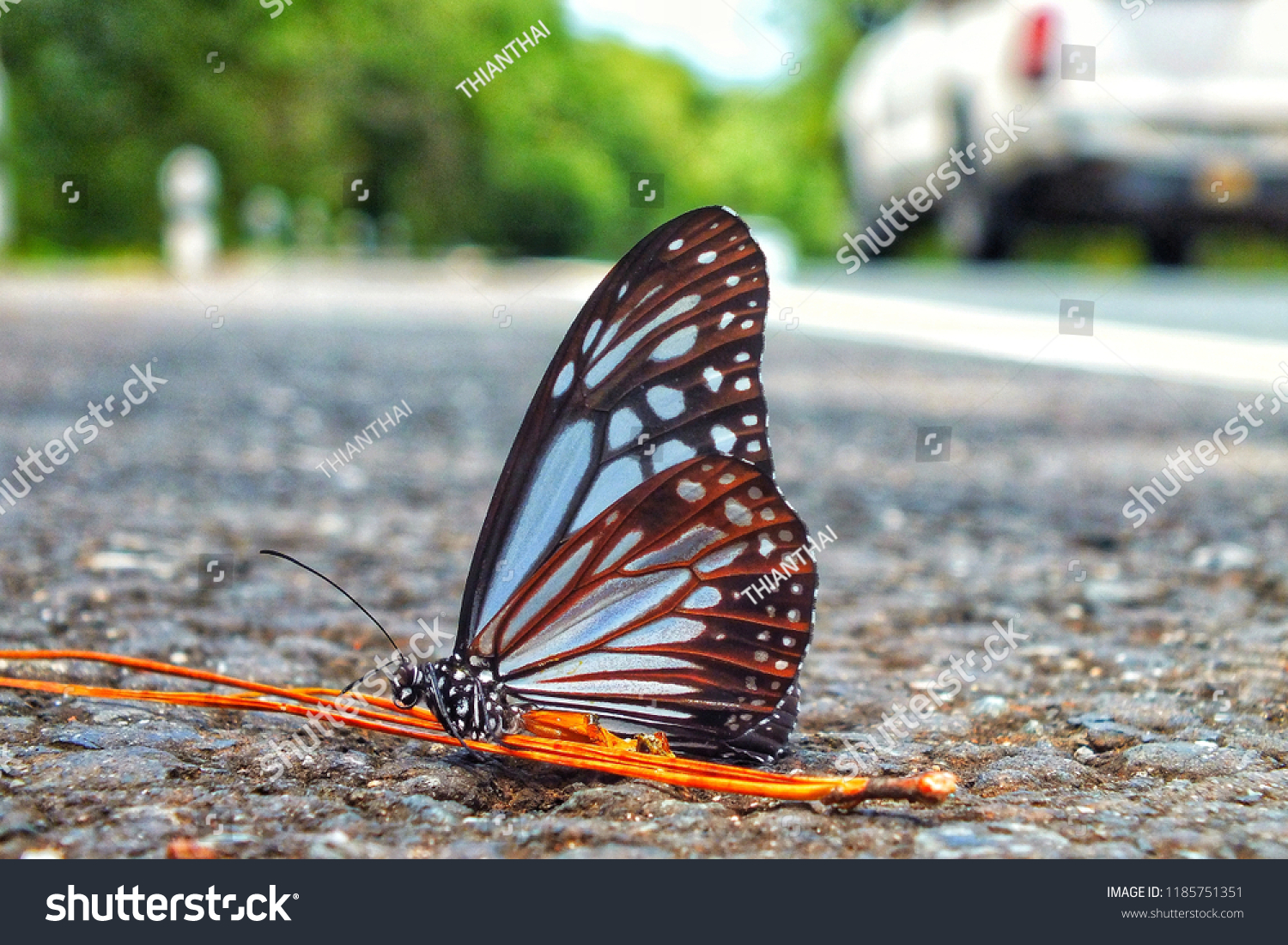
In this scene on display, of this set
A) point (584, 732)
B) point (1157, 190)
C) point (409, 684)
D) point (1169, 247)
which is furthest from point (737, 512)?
point (1169, 247)

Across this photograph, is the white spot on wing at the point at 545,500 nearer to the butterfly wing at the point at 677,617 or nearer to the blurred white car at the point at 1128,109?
the butterfly wing at the point at 677,617

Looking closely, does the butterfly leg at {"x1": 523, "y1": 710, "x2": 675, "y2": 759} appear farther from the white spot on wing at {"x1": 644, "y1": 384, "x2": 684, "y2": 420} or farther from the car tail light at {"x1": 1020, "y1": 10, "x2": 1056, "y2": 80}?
the car tail light at {"x1": 1020, "y1": 10, "x2": 1056, "y2": 80}

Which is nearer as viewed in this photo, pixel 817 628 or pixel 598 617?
pixel 598 617

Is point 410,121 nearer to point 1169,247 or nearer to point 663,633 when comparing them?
point 1169,247

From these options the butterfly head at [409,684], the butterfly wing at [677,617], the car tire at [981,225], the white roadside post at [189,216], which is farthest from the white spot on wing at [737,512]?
the white roadside post at [189,216]

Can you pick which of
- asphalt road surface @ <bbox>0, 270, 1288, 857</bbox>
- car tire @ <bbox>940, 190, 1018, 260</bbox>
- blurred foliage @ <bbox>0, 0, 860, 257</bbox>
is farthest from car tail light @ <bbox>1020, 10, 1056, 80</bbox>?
blurred foliage @ <bbox>0, 0, 860, 257</bbox>
